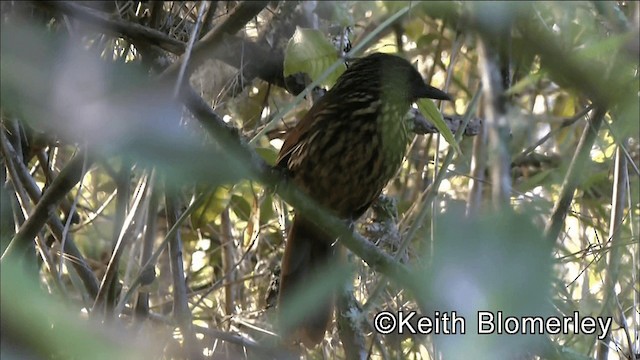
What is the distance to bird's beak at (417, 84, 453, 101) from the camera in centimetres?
199

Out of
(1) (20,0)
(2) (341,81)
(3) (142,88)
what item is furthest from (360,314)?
(3) (142,88)

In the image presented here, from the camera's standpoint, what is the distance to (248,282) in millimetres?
2695

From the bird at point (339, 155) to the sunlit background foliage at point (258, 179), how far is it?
0.10 metres

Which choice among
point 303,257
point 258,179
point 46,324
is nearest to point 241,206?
point 303,257

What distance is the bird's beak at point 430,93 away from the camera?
199 centimetres

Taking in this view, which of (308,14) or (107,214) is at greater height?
(308,14)

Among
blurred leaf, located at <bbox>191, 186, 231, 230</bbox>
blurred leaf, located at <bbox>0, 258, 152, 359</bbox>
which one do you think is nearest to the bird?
blurred leaf, located at <bbox>191, 186, 231, 230</bbox>

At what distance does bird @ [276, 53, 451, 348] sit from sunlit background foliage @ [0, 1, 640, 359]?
100mm

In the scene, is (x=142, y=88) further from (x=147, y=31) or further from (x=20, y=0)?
(x=147, y=31)

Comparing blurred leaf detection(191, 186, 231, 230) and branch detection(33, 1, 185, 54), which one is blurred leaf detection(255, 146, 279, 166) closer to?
blurred leaf detection(191, 186, 231, 230)

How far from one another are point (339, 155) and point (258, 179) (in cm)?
111

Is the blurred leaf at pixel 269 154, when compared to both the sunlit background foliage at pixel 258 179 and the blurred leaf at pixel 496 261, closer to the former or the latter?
the sunlit background foliage at pixel 258 179

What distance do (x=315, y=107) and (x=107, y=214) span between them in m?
0.85

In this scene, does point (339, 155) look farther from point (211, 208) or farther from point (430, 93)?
point (211, 208)
